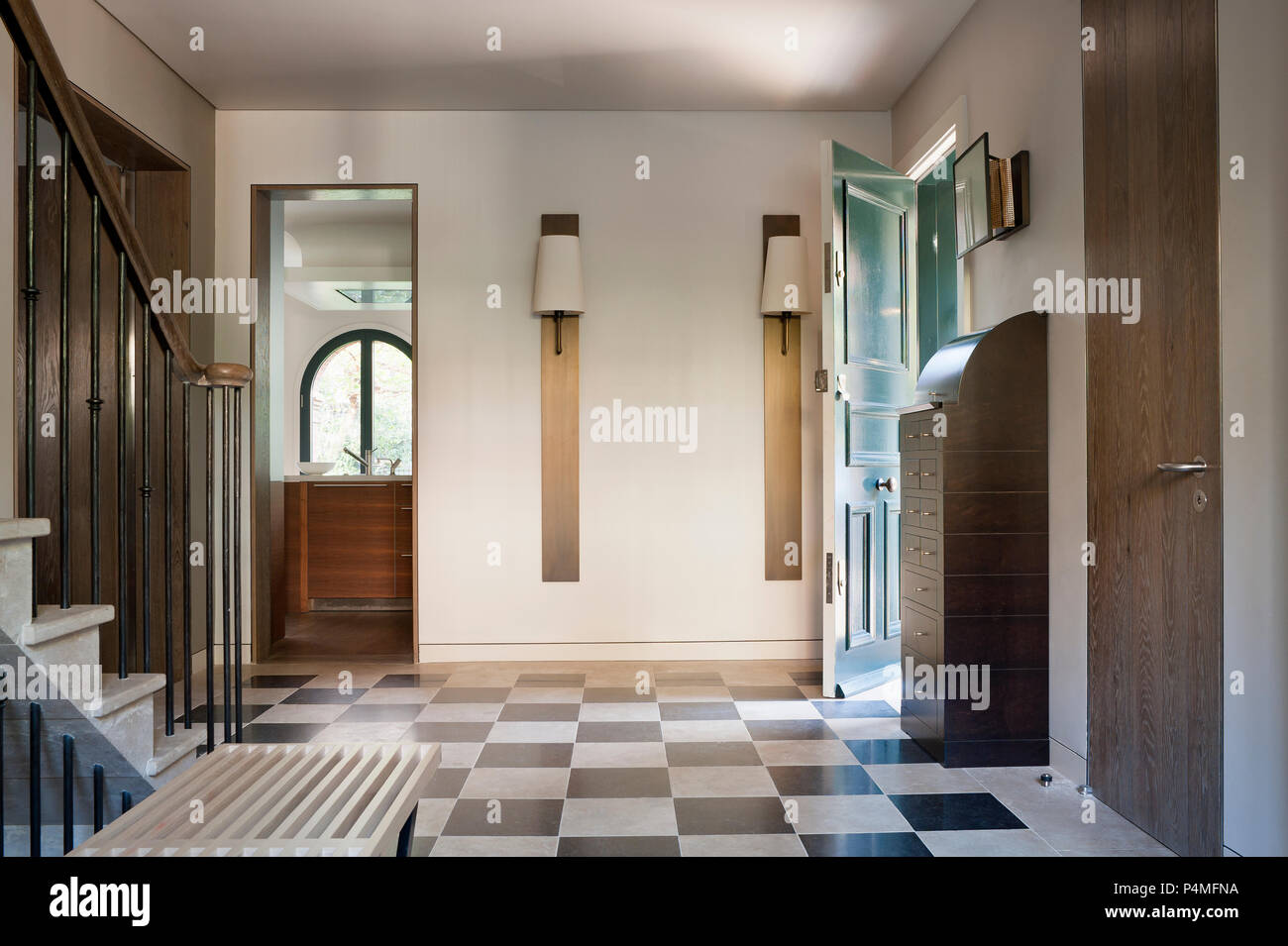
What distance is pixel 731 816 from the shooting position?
2.19m

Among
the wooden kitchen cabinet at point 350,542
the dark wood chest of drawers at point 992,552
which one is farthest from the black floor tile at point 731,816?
the wooden kitchen cabinet at point 350,542

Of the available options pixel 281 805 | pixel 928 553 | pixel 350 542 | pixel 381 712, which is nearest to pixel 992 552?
pixel 928 553

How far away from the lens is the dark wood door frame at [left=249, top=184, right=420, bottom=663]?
403 cm

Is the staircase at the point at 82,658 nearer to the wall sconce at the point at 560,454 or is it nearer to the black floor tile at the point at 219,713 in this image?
the black floor tile at the point at 219,713

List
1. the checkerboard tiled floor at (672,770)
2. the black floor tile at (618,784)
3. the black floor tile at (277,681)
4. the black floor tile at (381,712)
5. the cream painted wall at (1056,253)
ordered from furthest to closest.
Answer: the black floor tile at (277,681) → the black floor tile at (381,712) → the cream painted wall at (1056,253) → the black floor tile at (618,784) → the checkerboard tiled floor at (672,770)

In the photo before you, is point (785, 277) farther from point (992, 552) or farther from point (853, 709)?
point (853, 709)

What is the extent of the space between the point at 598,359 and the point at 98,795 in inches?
113

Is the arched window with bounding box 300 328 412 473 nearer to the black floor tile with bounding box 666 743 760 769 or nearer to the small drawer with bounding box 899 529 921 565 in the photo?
the black floor tile with bounding box 666 743 760 769

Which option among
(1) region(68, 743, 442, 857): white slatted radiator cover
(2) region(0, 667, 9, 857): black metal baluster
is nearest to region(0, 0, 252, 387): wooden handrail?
(2) region(0, 667, 9, 857): black metal baluster

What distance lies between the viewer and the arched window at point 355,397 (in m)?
7.72

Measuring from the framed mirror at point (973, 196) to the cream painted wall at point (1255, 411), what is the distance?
1.05 m

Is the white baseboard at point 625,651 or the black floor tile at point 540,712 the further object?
the white baseboard at point 625,651

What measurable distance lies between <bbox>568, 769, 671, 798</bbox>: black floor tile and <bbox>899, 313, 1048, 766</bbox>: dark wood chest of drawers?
2.96ft

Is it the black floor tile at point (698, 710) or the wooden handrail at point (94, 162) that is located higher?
the wooden handrail at point (94, 162)
